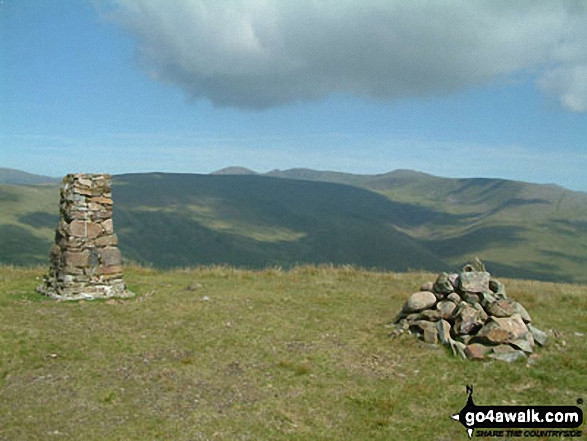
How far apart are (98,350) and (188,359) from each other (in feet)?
7.02

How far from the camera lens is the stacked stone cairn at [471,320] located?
10.5 m

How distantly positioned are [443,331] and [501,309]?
164 cm

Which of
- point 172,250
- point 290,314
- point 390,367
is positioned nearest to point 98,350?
point 290,314

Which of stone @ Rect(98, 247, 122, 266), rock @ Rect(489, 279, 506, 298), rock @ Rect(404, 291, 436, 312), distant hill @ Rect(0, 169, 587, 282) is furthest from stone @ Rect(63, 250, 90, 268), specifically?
distant hill @ Rect(0, 169, 587, 282)

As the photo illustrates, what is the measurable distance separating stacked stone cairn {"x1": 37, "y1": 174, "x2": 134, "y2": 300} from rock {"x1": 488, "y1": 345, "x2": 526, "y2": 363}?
440 inches

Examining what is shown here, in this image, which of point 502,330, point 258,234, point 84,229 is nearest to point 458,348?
point 502,330

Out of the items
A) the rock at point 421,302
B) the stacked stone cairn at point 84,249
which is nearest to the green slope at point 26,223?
the stacked stone cairn at point 84,249

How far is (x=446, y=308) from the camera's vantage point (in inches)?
470

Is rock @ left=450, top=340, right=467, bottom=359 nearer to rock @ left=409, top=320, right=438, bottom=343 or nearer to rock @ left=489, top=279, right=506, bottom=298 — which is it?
rock @ left=409, top=320, right=438, bottom=343

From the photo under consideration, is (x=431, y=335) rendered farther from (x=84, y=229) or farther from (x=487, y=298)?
(x=84, y=229)

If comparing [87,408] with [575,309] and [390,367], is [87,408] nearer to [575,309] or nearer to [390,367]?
[390,367]

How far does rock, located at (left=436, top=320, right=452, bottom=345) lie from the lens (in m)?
11.0

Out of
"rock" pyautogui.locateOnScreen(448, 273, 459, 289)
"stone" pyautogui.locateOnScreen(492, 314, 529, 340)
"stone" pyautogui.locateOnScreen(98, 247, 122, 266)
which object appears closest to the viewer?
"stone" pyautogui.locateOnScreen(492, 314, 529, 340)

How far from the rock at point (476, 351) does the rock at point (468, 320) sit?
24.0 inches
